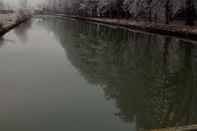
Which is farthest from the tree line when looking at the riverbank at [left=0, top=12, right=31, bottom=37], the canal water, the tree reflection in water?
the canal water

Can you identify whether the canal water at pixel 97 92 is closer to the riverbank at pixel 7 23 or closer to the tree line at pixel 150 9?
the riverbank at pixel 7 23

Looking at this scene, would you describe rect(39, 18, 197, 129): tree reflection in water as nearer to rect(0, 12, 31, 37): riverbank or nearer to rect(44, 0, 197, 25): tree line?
rect(0, 12, 31, 37): riverbank

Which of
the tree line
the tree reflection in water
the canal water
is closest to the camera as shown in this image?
the canal water

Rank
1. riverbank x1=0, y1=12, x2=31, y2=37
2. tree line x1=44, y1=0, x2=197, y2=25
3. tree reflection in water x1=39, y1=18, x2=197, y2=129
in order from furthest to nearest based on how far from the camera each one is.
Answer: tree line x1=44, y1=0, x2=197, y2=25 → riverbank x1=0, y1=12, x2=31, y2=37 → tree reflection in water x1=39, y1=18, x2=197, y2=129

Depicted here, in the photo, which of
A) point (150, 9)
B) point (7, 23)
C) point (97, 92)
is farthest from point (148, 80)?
point (150, 9)

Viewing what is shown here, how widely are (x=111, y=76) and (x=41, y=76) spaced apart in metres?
3.38

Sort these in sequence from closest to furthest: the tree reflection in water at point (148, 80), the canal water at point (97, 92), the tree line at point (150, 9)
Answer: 1. the canal water at point (97, 92)
2. the tree reflection in water at point (148, 80)
3. the tree line at point (150, 9)

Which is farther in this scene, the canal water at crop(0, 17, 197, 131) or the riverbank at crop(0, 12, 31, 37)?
the riverbank at crop(0, 12, 31, 37)

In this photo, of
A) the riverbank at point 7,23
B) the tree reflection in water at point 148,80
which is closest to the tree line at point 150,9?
the tree reflection in water at point 148,80

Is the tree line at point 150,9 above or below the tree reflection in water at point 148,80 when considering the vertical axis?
above

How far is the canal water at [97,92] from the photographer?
30.0 feet

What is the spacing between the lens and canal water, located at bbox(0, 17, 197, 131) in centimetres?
915

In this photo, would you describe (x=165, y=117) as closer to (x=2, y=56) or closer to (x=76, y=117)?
(x=76, y=117)

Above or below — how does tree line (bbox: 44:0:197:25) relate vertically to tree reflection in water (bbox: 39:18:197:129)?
above
